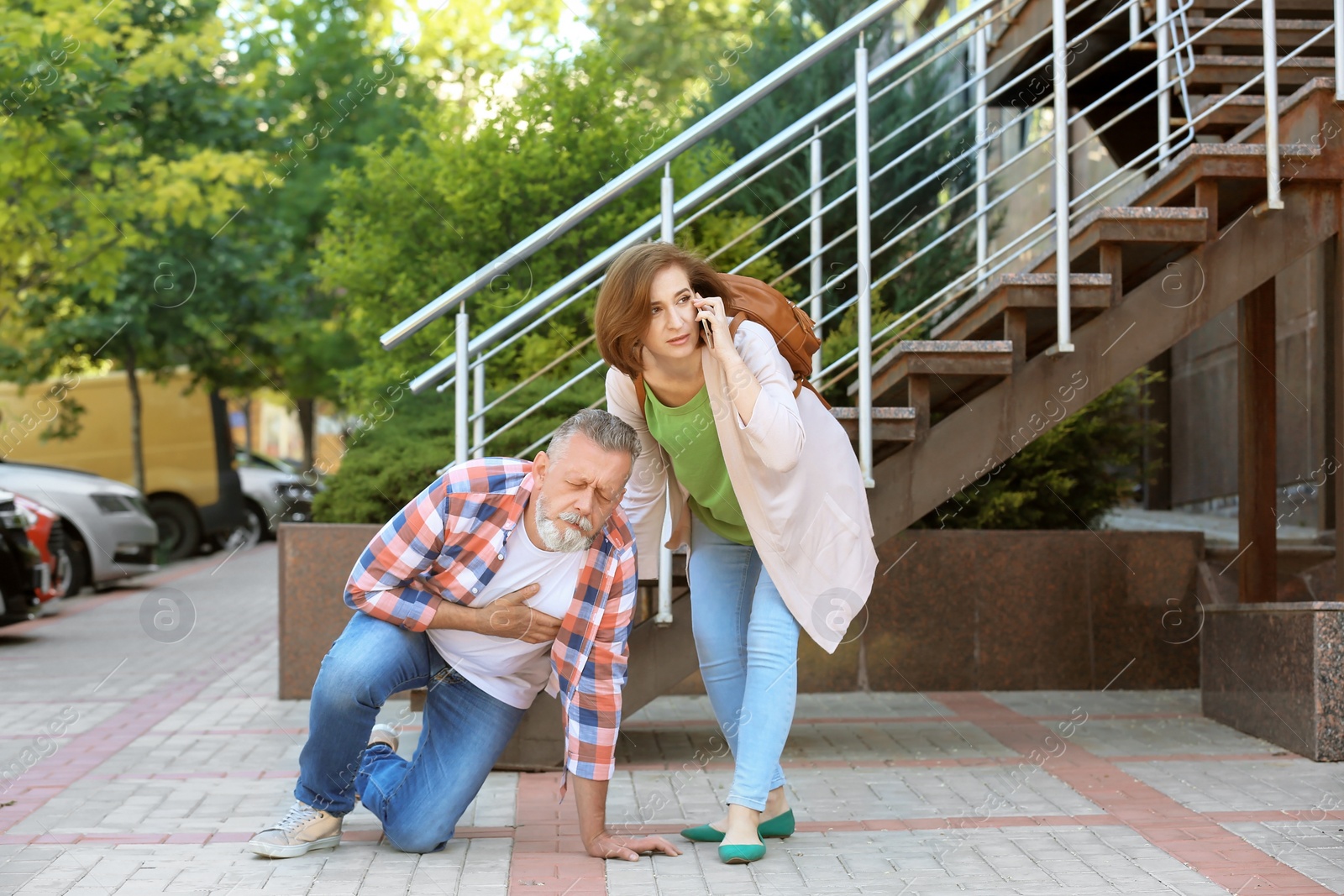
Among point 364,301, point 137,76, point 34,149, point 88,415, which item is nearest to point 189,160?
point 137,76

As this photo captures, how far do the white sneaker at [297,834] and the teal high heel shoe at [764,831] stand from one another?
105 centimetres

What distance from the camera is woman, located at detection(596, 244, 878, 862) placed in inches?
152

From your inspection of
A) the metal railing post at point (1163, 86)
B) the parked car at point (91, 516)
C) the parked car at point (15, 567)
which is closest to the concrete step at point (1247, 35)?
the metal railing post at point (1163, 86)

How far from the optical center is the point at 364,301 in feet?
29.3

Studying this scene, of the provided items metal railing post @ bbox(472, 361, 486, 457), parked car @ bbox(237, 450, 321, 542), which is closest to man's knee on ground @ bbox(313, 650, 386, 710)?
metal railing post @ bbox(472, 361, 486, 457)

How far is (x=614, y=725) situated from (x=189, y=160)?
12.4 m

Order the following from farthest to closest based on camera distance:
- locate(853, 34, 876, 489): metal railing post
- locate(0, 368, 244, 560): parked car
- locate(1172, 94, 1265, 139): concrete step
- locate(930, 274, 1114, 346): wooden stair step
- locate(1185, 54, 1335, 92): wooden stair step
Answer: locate(0, 368, 244, 560): parked car → locate(1185, 54, 1335, 92): wooden stair step → locate(1172, 94, 1265, 139): concrete step → locate(930, 274, 1114, 346): wooden stair step → locate(853, 34, 876, 489): metal railing post

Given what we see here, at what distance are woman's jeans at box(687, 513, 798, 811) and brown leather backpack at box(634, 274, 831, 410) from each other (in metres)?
0.56

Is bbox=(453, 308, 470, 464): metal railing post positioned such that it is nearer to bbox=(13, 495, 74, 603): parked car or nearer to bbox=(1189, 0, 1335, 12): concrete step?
bbox=(1189, 0, 1335, 12): concrete step

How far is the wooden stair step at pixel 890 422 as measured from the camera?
17.5ft

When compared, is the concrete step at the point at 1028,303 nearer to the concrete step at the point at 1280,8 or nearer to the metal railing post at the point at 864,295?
the metal railing post at the point at 864,295

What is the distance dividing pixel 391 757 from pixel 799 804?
1.41 metres

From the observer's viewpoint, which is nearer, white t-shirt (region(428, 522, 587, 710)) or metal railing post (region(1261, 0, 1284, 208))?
white t-shirt (region(428, 522, 587, 710))

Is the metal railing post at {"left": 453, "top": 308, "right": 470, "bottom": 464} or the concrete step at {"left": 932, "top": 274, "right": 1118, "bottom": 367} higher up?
the concrete step at {"left": 932, "top": 274, "right": 1118, "bottom": 367}
